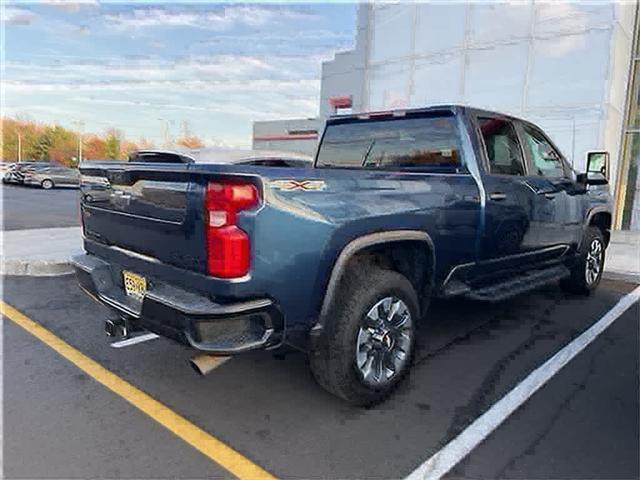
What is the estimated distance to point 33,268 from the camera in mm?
6219

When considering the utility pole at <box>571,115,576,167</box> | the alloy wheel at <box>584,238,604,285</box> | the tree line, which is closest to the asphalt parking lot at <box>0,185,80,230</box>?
the alloy wheel at <box>584,238,604,285</box>

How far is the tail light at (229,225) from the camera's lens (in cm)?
246

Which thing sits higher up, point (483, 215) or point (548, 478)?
point (483, 215)

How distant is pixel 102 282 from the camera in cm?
325

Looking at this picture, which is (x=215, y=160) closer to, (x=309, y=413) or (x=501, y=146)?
(x=501, y=146)

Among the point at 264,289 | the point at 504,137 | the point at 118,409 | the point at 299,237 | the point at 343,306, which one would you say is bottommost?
the point at 118,409

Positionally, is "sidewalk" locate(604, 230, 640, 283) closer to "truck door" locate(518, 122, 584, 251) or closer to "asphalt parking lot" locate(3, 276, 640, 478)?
"truck door" locate(518, 122, 584, 251)

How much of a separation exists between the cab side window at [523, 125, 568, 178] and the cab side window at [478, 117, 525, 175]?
0.78 feet

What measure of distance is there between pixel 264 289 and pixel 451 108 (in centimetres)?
237

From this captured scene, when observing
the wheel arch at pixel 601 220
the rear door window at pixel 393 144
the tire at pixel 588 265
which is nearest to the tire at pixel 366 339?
the rear door window at pixel 393 144

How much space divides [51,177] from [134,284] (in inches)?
1017

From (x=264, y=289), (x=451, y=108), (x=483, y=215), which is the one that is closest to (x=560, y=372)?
(x=483, y=215)

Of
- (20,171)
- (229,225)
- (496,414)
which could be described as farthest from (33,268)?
(20,171)

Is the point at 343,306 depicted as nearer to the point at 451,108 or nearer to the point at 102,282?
the point at 102,282
